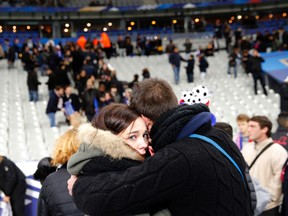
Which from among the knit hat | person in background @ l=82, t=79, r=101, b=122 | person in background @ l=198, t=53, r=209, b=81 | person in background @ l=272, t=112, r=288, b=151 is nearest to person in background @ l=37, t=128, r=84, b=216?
the knit hat

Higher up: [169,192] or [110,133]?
[110,133]

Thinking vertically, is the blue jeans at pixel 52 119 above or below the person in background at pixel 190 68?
above

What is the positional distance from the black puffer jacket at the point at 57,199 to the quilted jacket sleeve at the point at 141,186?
100 centimetres

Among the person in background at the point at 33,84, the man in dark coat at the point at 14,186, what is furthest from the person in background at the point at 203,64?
the man in dark coat at the point at 14,186

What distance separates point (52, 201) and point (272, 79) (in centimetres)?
1435

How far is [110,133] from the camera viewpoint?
6.48ft

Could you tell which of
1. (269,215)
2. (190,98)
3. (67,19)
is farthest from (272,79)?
(67,19)

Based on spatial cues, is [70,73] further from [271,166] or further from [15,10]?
[15,10]

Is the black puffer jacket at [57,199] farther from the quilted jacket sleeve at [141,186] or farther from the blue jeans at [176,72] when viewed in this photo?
the blue jeans at [176,72]

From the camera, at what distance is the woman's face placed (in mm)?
2014

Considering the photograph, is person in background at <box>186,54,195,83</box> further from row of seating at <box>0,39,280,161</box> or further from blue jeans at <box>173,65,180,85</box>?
blue jeans at <box>173,65,180,85</box>

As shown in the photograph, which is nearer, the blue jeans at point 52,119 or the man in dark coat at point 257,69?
the blue jeans at point 52,119

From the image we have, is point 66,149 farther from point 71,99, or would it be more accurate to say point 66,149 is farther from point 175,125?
point 71,99

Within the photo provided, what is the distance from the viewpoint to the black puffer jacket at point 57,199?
2834mm
